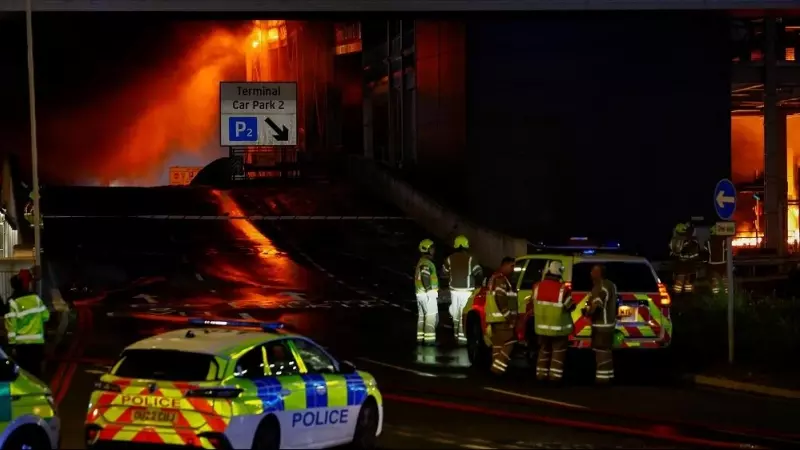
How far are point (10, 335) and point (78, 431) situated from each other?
2512 millimetres

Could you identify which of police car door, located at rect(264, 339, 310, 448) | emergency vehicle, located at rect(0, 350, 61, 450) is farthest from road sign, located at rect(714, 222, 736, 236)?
emergency vehicle, located at rect(0, 350, 61, 450)

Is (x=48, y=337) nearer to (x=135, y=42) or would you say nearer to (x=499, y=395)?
(x=499, y=395)

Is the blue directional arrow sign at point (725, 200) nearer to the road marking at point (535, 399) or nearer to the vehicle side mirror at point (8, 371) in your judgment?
the road marking at point (535, 399)

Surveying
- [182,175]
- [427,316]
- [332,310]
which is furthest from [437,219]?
[182,175]

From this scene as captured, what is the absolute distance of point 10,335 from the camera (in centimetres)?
1481

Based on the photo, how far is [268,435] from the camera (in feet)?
33.5

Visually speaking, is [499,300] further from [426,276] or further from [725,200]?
[725,200]

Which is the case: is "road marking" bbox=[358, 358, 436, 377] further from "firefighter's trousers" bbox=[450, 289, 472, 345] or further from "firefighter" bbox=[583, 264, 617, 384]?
"firefighter" bbox=[583, 264, 617, 384]

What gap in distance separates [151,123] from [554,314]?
65975 millimetres

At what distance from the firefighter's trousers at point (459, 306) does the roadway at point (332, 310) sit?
14.9 inches

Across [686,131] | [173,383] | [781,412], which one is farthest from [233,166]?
[173,383]

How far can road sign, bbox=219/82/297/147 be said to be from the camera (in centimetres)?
4041

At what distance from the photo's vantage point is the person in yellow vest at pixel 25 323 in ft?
48.3

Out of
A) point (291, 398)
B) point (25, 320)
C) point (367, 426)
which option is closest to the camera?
point (291, 398)
